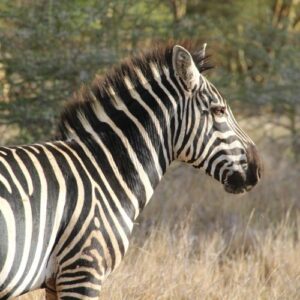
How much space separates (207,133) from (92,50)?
4275 mm

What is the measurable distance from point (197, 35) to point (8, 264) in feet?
22.9

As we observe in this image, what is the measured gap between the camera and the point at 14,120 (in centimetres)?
816

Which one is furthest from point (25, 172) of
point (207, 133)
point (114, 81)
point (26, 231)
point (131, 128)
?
point (207, 133)

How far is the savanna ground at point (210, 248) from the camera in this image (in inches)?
215

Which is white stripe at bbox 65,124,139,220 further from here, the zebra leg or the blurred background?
the blurred background

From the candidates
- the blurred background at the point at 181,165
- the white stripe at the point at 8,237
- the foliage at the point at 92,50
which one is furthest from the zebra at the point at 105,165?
the foliage at the point at 92,50

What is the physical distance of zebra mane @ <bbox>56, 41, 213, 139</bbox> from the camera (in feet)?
14.4

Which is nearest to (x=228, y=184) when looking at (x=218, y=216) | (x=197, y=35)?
(x=218, y=216)

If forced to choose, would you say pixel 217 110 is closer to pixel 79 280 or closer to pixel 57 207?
pixel 57 207

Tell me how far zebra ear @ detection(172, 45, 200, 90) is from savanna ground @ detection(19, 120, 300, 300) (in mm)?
1676

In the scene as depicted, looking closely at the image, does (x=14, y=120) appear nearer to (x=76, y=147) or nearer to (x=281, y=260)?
(x=281, y=260)

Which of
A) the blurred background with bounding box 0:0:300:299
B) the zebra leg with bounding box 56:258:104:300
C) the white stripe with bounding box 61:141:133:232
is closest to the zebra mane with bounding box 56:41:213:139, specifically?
the white stripe with bounding box 61:141:133:232

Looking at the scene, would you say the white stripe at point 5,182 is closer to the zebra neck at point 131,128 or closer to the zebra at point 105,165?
the zebra at point 105,165

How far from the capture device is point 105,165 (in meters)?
4.26
